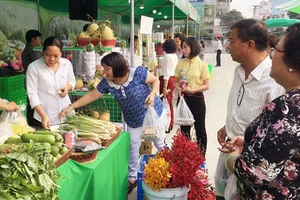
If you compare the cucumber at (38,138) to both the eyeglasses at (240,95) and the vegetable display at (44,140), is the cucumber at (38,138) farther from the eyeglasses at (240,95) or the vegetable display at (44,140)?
the eyeglasses at (240,95)

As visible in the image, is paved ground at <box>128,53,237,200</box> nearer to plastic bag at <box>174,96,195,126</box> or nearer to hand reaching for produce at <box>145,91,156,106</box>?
plastic bag at <box>174,96,195,126</box>

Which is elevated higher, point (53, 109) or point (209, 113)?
point (53, 109)

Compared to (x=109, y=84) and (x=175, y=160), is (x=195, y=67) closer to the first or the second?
(x=109, y=84)

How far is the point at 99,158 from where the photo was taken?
229 centimetres

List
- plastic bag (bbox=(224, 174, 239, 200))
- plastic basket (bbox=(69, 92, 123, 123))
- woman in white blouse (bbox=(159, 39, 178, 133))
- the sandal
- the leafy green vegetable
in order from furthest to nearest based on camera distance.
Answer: woman in white blouse (bbox=(159, 39, 178, 133)), plastic basket (bbox=(69, 92, 123, 123)), the sandal, plastic bag (bbox=(224, 174, 239, 200)), the leafy green vegetable

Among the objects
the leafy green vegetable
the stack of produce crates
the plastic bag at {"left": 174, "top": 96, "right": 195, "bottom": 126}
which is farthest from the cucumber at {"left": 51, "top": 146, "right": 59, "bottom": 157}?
the stack of produce crates

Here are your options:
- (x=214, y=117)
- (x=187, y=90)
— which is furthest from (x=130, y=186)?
(x=214, y=117)

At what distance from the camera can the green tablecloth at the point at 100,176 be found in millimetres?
1952

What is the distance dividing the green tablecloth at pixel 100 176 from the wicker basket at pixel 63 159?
0.11 feet

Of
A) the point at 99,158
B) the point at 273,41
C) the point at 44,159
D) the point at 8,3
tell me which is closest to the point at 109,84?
the point at 99,158

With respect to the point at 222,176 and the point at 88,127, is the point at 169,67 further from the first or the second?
the point at 222,176

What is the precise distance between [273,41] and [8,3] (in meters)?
5.05

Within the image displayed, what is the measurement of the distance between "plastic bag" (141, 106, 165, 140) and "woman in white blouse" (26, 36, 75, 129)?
84 cm

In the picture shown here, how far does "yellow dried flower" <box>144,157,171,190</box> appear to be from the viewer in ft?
7.34
